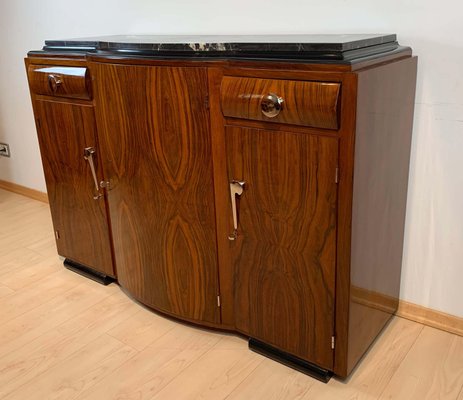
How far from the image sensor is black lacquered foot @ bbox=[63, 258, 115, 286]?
2043 mm

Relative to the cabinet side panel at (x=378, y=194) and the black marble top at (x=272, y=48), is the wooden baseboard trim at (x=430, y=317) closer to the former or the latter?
the cabinet side panel at (x=378, y=194)

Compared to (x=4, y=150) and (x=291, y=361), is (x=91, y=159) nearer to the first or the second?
(x=291, y=361)

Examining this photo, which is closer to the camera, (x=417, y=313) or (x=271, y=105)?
(x=271, y=105)

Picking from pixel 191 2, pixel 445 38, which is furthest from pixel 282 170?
pixel 191 2

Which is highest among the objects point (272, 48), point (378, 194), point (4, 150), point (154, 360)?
point (272, 48)

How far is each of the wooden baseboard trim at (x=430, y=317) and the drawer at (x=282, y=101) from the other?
85cm

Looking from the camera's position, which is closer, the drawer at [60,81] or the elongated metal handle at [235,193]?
the elongated metal handle at [235,193]

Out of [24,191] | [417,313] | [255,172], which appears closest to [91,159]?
[255,172]

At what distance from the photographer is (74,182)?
1.95 m

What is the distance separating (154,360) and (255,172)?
69 centimetres

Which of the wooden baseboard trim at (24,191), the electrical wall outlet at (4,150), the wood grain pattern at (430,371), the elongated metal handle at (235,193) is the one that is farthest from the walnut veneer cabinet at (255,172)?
the electrical wall outlet at (4,150)

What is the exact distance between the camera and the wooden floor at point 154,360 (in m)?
1.46

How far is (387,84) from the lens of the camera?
131 cm

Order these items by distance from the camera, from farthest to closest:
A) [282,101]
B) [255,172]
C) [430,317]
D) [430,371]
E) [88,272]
A: 1. [88,272]
2. [430,317]
3. [430,371]
4. [255,172]
5. [282,101]
